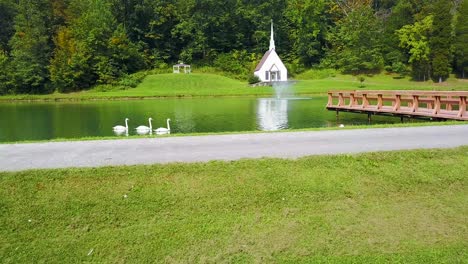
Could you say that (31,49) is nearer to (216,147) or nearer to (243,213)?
(216,147)

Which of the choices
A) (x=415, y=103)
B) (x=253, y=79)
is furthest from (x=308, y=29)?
(x=415, y=103)

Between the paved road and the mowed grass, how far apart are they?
2.99 feet

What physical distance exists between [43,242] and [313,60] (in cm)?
7201

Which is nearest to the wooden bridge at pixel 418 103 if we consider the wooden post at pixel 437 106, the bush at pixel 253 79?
the wooden post at pixel 437 106

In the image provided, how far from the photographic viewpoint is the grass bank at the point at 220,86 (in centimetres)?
5054

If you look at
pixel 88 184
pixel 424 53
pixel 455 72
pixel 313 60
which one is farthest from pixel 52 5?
pixel 88 184

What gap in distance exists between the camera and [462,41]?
60.4 m

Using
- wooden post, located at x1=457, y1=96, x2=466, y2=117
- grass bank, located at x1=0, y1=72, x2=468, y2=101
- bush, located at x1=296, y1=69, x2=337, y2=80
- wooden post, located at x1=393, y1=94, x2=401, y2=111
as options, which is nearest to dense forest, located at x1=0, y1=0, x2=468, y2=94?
bush, located at x1=296, y1=69, x2=337, y2=80

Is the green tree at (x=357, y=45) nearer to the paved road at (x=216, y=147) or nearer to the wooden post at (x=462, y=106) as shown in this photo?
the wooden post at (x=462, y=106)

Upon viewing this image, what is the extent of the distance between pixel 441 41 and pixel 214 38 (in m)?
37.8

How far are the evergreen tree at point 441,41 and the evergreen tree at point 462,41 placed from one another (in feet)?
4.53

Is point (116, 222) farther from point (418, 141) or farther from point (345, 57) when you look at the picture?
point (345, 57)

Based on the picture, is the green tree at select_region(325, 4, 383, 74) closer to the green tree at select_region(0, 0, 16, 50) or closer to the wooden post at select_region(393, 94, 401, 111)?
the wooden post at select_region(393, 94, 401, 111)

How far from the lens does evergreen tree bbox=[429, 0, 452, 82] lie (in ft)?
197
